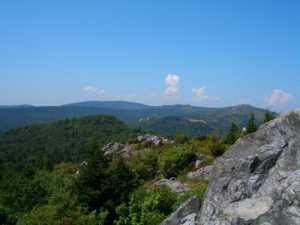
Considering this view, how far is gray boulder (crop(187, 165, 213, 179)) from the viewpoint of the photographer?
54112mm

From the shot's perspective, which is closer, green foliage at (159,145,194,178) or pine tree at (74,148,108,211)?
pine tree at (74,148,108,211)

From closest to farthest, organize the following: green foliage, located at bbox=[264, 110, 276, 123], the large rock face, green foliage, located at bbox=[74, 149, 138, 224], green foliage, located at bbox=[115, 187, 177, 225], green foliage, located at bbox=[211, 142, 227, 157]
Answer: the large rock face
green foliage, located at bbox=[115, 187, 177, 225]
green foliage, located at bbox=[74, 149, 138, 224]
green foliage, located at bbox=[211, 142, 227, 157]
green foliage, located at bbox=[264, 110, 276, 123]

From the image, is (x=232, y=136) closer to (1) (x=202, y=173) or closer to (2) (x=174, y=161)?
(2) (x=174, y=161)

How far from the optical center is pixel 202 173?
55125 mm

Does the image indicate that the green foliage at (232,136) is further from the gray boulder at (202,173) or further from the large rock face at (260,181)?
the large rock face at (260,181)

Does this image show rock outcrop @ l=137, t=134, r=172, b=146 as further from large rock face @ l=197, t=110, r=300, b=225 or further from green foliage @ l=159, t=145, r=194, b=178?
large rock face @ l=197, t=110, r=300, b=225

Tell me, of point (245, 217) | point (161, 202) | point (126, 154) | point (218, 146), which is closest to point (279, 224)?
point (245, 217)

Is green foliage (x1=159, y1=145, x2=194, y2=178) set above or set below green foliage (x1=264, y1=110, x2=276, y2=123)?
below

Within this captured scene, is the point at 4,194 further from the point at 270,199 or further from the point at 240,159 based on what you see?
the point at 270,199

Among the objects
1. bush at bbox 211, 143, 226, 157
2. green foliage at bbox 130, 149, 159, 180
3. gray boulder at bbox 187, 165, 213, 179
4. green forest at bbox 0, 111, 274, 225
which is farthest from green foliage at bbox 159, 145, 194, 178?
bush at bbox 211, 143, 226, 157

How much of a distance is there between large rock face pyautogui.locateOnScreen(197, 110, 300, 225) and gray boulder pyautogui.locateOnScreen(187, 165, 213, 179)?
3380 centimetres

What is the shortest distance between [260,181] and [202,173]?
37874 millimetres

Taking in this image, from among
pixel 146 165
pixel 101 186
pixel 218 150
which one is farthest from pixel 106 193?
pixel 218 150

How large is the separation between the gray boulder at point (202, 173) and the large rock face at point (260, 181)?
3380cm
